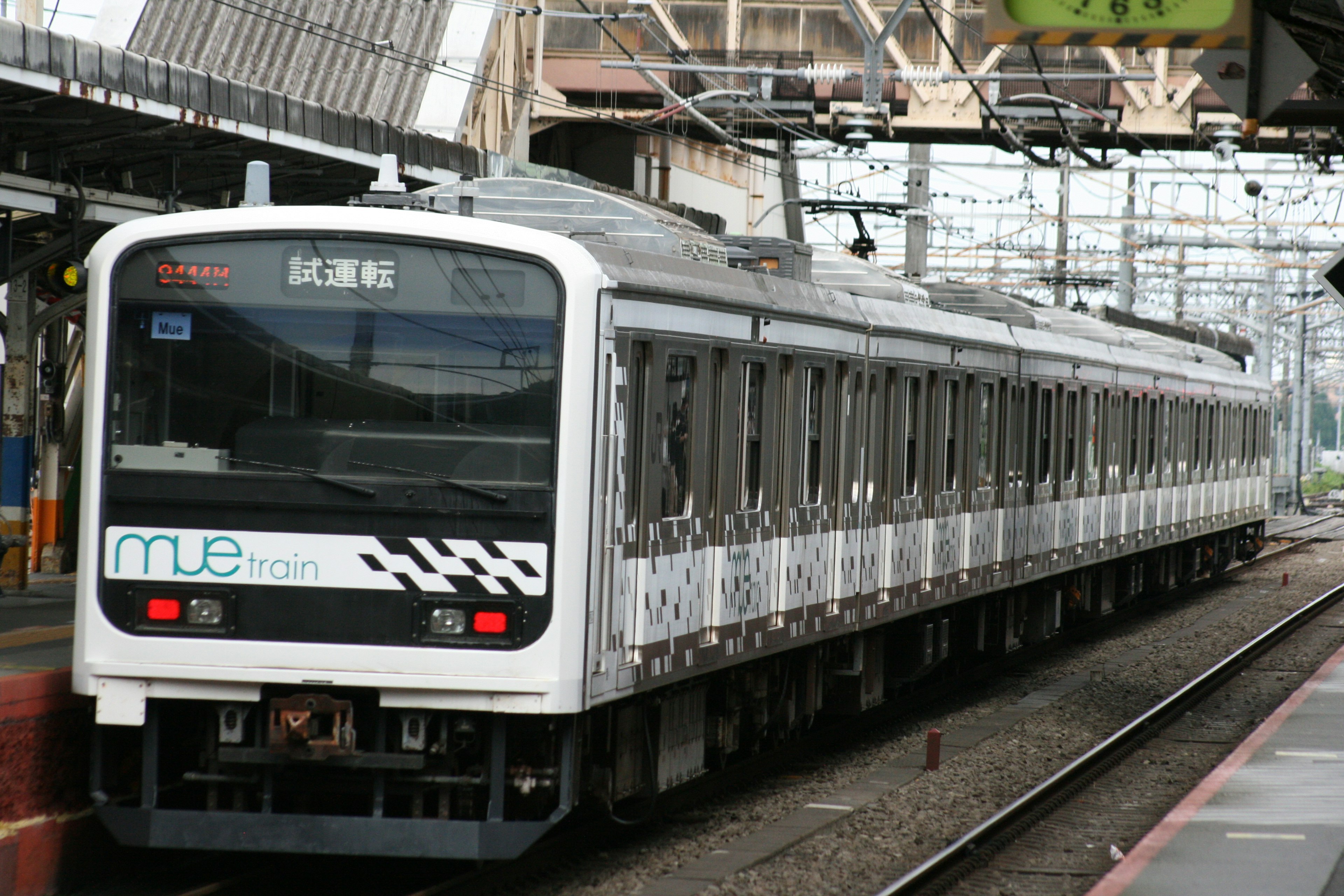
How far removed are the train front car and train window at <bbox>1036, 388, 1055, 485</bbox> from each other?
372 inches

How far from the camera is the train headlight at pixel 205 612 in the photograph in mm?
7086

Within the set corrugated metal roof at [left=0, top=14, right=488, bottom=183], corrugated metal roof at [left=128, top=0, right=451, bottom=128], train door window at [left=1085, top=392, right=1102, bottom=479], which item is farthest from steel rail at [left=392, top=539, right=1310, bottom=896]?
corrugated metal roof at [left=128, top=0, right=451, bottom=128]

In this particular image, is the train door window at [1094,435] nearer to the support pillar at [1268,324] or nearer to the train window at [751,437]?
the train window at [751,437]

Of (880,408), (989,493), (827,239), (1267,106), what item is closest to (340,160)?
(880,408)

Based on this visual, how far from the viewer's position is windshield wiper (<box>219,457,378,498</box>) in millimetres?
7066

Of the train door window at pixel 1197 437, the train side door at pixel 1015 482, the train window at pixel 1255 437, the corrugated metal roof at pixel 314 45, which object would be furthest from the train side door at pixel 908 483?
the train window at pixel 1255 437

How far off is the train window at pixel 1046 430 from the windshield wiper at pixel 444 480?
9548 millimetres

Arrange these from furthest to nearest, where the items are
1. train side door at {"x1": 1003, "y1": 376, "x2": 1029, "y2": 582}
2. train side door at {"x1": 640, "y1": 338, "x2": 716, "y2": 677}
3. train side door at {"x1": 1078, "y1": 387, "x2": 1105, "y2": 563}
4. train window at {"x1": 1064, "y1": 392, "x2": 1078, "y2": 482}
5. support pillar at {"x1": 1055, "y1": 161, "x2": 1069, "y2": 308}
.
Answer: support pillar at {"x1": 1055, "y1": 161, "x2": 1069, "y2": 308} < train side door at {"x1": 1078, "y1": 387, "x2": 1105, "y2": 563} < train window at {"x1": 1064, "y1": 392, "x2": 1078, "y2": 482} < train side door at {"x1": 1003, "y1": 376, "x2": 1029, "y2": 582} < train side door at {"x1": 640, "y1": 338, "x2": 716, "y2": 677}

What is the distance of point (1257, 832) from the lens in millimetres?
8664

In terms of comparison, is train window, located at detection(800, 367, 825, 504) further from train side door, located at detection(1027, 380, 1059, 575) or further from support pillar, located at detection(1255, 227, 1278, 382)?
support pillar, located at detection(1255, 227, 1278, 382)

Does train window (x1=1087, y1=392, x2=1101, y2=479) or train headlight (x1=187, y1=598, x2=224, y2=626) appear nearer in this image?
train headlight (x1=187, y1=598, x2=224, y2=626)

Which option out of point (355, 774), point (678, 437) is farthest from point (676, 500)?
point (355, 774)

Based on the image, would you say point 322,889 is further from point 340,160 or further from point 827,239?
Answer: point 827,239

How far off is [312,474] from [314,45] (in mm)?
20088
